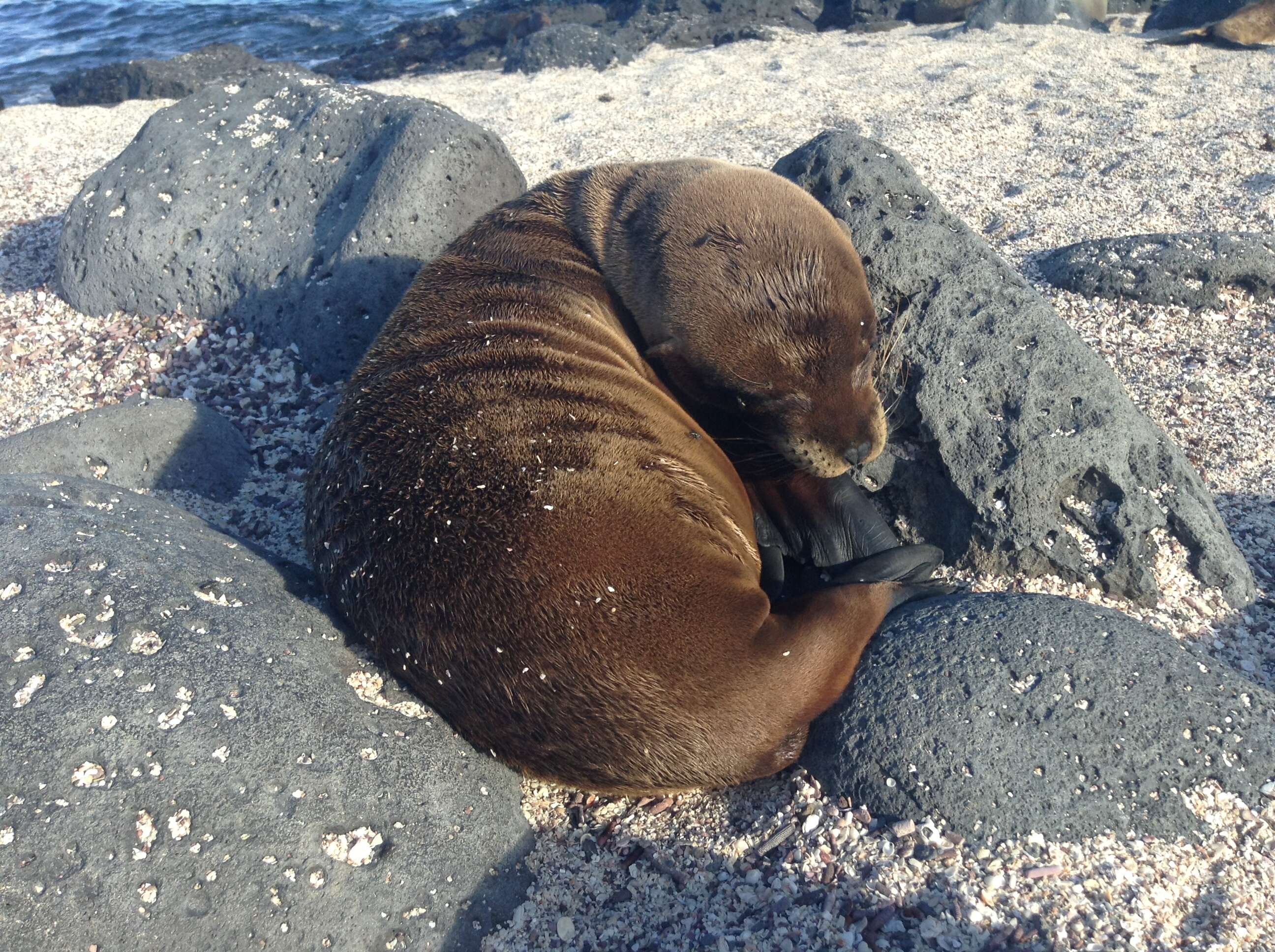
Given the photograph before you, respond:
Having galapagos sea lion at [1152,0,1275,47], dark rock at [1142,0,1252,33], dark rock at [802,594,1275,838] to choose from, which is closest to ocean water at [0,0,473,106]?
dark rock at [1142,0,1252,33]


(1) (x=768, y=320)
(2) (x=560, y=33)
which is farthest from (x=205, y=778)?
(2) (x=560, y=33)

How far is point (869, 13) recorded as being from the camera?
13.0 metres

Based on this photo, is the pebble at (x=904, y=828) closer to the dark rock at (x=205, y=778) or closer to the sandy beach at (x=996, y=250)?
the sandy beach at (x=996, y=250)

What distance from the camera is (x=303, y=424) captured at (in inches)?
195

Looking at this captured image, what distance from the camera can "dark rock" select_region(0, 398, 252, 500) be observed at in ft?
13.6

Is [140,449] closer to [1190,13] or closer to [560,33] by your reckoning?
[560,33]

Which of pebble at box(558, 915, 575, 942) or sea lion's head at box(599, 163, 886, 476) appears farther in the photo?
sea lion's head at box(599, 163, 886, 476)

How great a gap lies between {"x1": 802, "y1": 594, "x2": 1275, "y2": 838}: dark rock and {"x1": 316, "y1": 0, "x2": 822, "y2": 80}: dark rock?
10.8 metres

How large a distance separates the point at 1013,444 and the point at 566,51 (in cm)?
1042

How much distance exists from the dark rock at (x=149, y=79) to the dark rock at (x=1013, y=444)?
11.0m

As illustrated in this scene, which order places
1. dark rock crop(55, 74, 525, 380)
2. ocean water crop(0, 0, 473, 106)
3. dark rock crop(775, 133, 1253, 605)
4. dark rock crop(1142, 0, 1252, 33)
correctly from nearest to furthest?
dark rock crop(775, 133, 1253, 605), dark rock crop(55, 74, 525, 380), dark rock crop(1142, 0, 1252, 33), ocean water crop(0, 0, 473, 106)

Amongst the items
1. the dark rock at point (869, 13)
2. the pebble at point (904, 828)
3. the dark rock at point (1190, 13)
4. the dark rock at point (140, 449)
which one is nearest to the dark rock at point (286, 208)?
the dark rock at point (140, 449)

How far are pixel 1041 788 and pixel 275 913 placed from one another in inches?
72.9

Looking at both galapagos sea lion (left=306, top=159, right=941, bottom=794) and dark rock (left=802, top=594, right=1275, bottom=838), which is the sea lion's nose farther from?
dark rock (left=802, top=594, right=1275, bottom=838)
